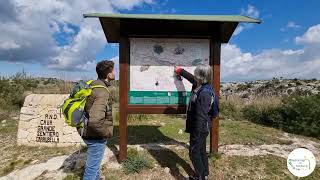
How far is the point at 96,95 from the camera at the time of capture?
4.72 m

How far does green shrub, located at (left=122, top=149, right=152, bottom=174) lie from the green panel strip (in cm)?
98

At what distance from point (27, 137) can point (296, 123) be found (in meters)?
7.18

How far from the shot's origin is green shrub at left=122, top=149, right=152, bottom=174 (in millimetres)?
6023

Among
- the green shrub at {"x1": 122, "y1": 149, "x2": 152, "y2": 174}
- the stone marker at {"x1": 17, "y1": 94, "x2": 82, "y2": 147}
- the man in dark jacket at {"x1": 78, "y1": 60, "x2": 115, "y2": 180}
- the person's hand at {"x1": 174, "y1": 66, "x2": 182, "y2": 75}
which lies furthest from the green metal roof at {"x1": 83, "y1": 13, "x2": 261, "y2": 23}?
the stone marker at {"x1": 17, "y1": 94, "x2": 82, "y2": 147}

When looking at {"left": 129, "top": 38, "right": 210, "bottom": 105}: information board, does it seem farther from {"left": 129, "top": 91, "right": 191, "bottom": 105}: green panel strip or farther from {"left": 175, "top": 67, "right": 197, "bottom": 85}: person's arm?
{"left": 175, "top": 67, "right": 197, "bottom": 85}: person's arm

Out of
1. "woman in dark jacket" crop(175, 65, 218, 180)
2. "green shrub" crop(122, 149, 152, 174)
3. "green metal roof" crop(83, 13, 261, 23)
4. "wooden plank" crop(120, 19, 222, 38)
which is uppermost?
"green metal roof" crop(83, 13, 261, 23)

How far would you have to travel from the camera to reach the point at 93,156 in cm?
496

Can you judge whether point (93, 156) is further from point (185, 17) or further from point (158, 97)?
point (185, 17)

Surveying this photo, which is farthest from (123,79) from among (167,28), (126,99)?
(167,28)

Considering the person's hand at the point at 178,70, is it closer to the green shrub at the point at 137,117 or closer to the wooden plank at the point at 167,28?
the wooden plank at the point at 167,28

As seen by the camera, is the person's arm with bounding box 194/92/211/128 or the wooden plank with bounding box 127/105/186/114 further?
the wooden plank with bounding box 127/105/186/114

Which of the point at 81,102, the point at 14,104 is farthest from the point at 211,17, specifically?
the point at 14,104

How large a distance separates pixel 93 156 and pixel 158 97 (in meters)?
1.79

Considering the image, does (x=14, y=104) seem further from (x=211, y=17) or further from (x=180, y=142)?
(x=211, y=17)
